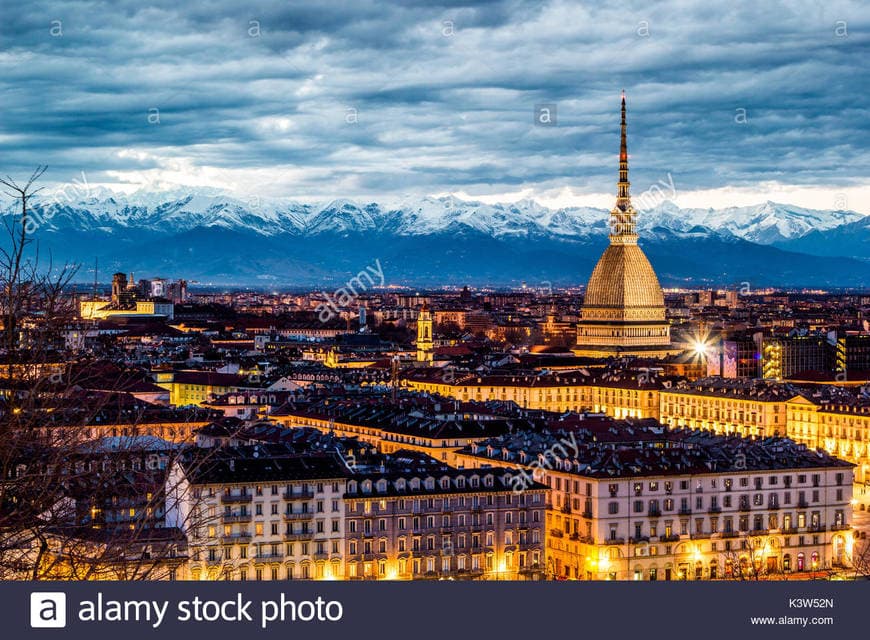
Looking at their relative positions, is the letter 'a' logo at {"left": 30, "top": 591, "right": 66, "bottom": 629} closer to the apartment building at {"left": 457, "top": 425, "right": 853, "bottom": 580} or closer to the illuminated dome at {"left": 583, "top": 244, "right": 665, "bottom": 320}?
the apartment building at {"left": 457, "top": 425, "right": 853, "bottom": 580}

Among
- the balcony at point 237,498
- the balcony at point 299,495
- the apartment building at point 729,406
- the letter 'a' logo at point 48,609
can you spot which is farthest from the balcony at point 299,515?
the apartment building at point 729,406

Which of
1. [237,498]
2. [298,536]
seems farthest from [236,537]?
[298,536]

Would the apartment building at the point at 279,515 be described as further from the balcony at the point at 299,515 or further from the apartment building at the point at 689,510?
the apartment building at the point at 689,510

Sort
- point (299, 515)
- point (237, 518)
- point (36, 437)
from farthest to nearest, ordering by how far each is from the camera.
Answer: point (299, 515) → point (237, 518) → point (36, 437)

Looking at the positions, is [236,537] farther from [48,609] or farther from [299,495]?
[48,609]

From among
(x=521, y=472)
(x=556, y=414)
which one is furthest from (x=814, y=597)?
(x=556, y=414)

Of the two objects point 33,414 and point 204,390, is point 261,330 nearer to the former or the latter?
point 204,390
